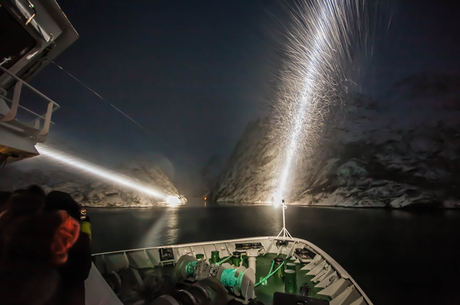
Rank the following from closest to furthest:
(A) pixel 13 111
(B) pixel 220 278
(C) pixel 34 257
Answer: (C) pixel 34 257 < (B) pixel 220 278 < (A) pixel 13 111

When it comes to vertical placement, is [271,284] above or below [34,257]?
below

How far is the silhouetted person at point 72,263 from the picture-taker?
134 centimetres

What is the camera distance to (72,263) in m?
1.38

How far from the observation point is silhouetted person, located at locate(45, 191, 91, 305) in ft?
4.39

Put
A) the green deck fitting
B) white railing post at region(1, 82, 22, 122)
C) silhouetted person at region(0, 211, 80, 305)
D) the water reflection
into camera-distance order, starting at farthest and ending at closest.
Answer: the water reflection
the green deck fitting
white railing post at region(1, 82, 22, 122)
silhouetted person at region(0, 211, 80, 305)

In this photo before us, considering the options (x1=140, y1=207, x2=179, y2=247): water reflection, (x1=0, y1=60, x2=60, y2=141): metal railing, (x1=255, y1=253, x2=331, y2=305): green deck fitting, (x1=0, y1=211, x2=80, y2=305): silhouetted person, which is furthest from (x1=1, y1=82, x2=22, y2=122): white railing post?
(x1=140, y1=207, x2=179, y2=247): water reflection

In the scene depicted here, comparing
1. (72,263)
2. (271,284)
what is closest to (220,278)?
(271,284)

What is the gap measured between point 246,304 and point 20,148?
17.6 ft

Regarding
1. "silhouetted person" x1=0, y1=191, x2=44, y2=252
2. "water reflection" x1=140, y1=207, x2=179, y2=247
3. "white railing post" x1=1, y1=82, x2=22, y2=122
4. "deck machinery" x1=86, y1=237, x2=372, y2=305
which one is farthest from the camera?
"water reflection" x1=140, y1=207, x2=179, y2=247

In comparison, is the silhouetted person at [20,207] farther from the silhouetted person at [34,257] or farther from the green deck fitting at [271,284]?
the green deck fitting at [271,284]

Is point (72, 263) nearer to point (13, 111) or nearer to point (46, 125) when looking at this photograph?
point (13, 111)

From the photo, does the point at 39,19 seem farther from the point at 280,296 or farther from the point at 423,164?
the point at 423,164

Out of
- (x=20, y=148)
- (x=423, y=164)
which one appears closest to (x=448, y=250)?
(x=20, y=148)

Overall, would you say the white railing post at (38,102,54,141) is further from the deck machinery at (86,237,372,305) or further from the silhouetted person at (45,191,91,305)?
the silhouetted person at (45,191,91,305)
